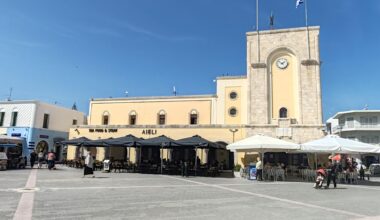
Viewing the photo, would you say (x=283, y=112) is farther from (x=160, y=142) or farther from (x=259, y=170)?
(x=160, y=142)

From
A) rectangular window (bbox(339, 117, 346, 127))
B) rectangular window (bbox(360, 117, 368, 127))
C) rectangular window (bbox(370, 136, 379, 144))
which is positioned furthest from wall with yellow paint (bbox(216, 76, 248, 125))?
rectangular window (bbox(339, 117, 346, 127))

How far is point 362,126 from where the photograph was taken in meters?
53.6

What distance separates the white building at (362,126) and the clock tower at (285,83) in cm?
2784

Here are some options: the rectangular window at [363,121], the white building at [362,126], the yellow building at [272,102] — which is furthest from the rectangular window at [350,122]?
the yellow building at [272,102]

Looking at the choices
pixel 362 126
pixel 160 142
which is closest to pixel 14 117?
pixel 160 142

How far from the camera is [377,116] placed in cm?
5334

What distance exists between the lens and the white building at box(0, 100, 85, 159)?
114 feet

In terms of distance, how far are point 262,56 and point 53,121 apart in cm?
2555

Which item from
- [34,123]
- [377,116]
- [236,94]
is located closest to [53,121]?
[34,123]

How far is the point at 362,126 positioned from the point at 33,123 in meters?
49.3

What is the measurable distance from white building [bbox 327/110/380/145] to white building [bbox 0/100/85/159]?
4069 centimetres

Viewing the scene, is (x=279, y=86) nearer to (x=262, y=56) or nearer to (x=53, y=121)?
(x=262, y=56)

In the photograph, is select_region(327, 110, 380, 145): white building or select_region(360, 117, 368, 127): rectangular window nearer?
select_region(327, 110, 380, 145): white building

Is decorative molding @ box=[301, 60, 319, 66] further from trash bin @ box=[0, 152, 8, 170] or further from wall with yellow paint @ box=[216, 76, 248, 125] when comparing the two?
trash bin @ box=[0, 152, 8, 170]
